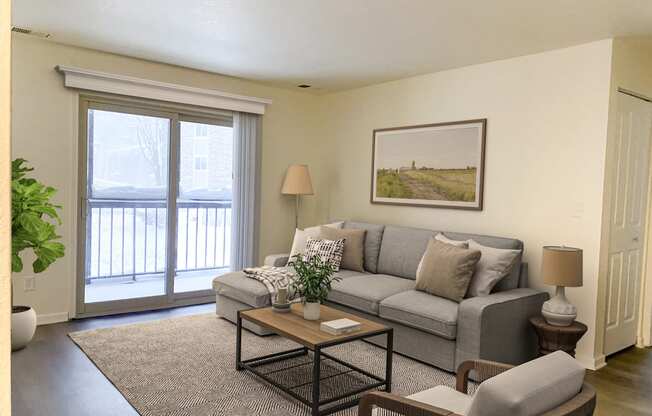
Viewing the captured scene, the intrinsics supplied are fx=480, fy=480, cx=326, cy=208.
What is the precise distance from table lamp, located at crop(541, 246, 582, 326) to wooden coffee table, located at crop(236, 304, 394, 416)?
3.98ft

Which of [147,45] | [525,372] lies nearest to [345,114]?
[147,45]

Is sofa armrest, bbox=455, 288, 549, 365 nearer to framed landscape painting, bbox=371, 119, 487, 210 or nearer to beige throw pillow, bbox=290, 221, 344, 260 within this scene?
A: framed landscape painting, bbox=371, 119, 487, 210

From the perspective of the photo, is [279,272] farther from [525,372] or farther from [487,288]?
[525,372]

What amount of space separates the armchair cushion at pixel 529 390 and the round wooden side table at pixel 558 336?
182cm

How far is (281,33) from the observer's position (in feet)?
12.2

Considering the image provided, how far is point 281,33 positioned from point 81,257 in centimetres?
276

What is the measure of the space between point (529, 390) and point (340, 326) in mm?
1623

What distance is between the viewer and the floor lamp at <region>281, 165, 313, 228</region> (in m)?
5.51

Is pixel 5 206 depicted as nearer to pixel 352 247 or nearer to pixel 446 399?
pixel 446 399

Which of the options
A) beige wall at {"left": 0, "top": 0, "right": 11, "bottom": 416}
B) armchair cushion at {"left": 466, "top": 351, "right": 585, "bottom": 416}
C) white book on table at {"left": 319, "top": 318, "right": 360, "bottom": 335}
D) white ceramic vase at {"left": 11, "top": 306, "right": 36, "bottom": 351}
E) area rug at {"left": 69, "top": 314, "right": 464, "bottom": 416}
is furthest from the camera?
white ceramic vase at {"left": 11, "top": 306, "right": 36, "bottom": 351}

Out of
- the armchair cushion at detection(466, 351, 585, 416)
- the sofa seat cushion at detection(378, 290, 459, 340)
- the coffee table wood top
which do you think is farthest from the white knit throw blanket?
the armchair cushion at detection(466, 351, 585, 416)

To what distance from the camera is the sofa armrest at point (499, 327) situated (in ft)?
10.6

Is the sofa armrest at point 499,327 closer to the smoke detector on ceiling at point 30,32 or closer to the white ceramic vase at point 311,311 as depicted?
the white ceramic vase at point 311,311

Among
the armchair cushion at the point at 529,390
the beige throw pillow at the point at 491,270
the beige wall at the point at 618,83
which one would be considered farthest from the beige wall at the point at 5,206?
the beige wall at the point at 618,83
